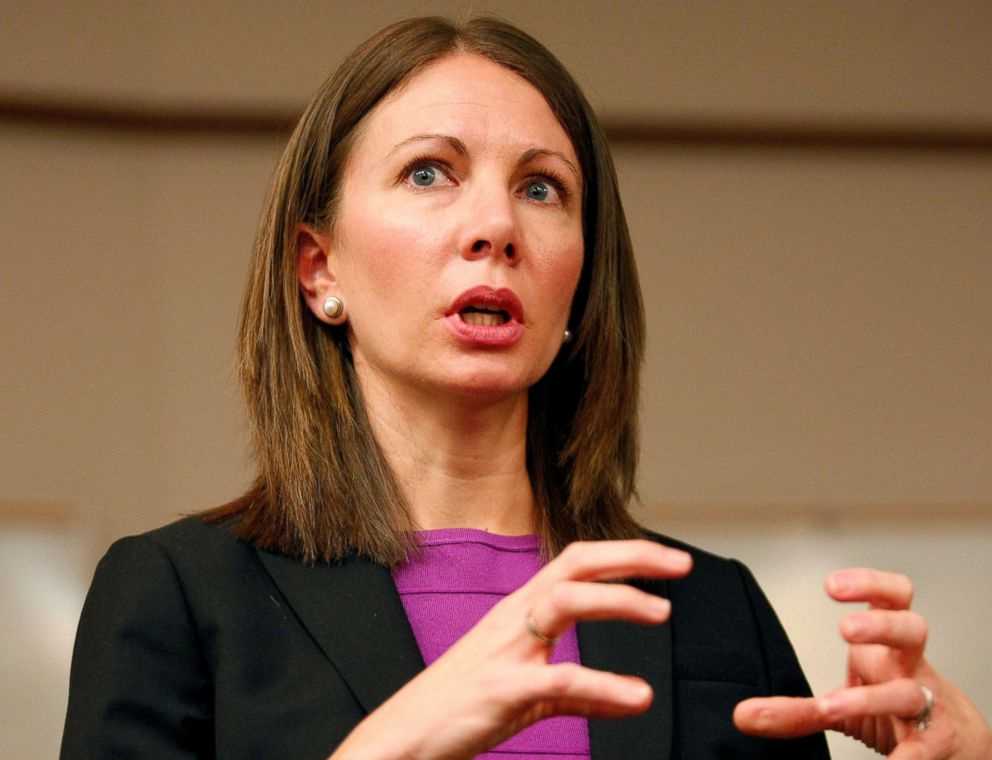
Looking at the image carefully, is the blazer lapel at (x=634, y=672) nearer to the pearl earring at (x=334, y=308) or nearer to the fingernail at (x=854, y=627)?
the fingernail at (x=854, y=627)

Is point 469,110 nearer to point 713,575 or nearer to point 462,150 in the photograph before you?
point 462,150

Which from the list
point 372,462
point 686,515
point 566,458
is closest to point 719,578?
point 566,458

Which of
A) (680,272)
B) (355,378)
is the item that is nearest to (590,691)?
(355,378)

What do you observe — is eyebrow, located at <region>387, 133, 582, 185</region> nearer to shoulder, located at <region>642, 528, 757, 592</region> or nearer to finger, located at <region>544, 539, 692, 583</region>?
shoulder, located at <region>642, 528, 757, 592</region>

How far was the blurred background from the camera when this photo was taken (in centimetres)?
278

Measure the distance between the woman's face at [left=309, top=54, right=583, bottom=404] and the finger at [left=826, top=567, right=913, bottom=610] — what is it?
1.36ft

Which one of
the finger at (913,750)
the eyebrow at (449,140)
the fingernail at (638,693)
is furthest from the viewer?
the eyebrow at (449,140)

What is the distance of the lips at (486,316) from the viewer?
1.46 metres

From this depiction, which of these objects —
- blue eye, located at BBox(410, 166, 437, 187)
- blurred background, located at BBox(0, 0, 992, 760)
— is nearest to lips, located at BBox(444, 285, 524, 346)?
blue eye, located at BBox(410, 166, 437, 187)

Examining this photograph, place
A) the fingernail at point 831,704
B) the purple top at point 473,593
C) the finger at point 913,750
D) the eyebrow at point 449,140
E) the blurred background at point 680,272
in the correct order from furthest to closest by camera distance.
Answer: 1. the blurred background at point 680,272
2. the eyebrow at point 449,140
3. the purple top at point 473,593
4. the finger at point 913,750
5. the fingernail at point 831,704

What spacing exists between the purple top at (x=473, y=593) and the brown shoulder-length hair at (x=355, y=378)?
0.09 ft

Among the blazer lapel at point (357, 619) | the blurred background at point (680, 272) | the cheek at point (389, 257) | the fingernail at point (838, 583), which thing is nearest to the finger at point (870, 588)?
the fingernail at point (838, 583)

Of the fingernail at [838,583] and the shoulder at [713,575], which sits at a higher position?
the shoulder at [713,575]

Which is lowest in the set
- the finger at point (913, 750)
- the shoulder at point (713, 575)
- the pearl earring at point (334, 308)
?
the finger at point (913, 750)
